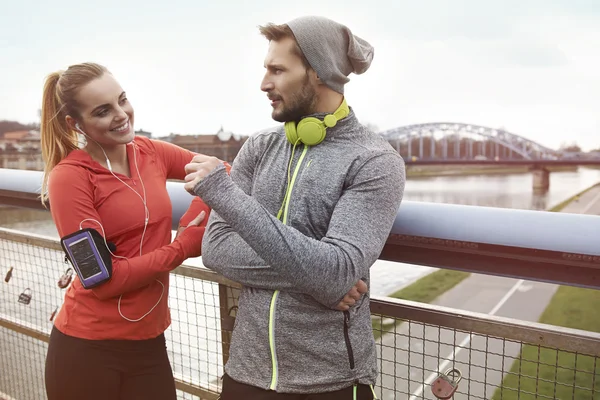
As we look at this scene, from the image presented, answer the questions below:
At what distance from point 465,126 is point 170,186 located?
28.6 m

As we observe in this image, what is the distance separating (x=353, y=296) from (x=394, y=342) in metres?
0.39

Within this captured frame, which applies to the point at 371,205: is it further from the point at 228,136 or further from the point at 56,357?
the point at 56,357

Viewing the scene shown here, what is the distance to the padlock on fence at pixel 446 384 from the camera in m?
1.30

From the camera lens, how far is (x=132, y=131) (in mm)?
1493

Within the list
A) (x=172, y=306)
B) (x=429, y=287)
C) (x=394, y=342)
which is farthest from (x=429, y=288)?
(x=394, y=342)

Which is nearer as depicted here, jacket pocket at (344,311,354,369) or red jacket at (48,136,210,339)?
jacket pocket at (344,311,354,369)

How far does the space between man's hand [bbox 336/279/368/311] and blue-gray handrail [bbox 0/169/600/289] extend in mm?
202

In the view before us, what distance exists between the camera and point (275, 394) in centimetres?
119

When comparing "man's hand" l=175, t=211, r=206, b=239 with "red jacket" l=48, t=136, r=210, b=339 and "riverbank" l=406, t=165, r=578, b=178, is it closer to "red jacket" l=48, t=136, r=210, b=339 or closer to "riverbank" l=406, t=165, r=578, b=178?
"red jacket" l=48, t=136, r=210, b=339

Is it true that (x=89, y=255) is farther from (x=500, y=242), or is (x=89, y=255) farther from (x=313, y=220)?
(x=500, y=242)

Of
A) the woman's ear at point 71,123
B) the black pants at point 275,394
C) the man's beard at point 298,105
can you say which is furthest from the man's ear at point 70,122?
the black pants at point 275,394

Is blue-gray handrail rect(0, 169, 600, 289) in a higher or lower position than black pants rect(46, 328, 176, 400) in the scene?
higher

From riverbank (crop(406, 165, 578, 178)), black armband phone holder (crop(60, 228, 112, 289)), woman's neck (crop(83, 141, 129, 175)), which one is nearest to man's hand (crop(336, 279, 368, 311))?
riverbank (crop(406, 165, 578, 178))

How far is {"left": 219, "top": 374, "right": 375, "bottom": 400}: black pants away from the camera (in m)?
1.19
